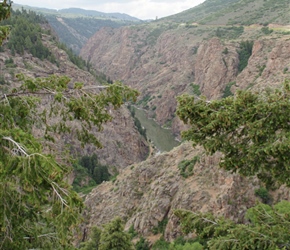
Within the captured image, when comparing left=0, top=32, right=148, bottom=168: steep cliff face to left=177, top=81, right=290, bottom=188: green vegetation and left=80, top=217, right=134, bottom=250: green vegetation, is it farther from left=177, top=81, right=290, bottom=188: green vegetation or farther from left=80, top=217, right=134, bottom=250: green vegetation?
left=177, top=81, right=290, bottom=188: green vegetation

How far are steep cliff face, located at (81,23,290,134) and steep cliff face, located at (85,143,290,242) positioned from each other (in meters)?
18.8

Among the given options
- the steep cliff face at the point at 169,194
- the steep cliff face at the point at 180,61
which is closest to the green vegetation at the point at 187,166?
the steep cliff face at the point at 169,194

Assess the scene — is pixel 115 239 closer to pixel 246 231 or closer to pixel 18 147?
pixel 246 231

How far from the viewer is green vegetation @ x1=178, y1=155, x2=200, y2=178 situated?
23.4 metres

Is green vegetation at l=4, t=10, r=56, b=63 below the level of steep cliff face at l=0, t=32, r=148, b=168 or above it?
above

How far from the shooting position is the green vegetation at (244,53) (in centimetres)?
6256

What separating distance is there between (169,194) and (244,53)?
165 ft

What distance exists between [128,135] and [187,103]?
159 ft

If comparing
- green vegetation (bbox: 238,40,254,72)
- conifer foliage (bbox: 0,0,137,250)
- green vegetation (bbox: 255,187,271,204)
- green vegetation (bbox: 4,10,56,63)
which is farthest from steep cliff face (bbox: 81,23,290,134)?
conifer foliage (bbox: 0,0,137,250)

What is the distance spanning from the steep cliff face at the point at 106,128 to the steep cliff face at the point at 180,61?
1520 centimetres

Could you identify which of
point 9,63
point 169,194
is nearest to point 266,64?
point 169,194

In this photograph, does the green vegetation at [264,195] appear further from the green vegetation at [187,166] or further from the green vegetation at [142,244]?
the green vegetation at [142,244]

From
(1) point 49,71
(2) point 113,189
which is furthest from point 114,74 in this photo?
(2) point 113,189

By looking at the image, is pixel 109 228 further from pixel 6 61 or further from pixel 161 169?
pixel 6 61
